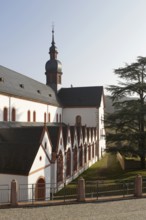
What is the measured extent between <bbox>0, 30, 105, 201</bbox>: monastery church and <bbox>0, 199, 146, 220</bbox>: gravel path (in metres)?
3.55

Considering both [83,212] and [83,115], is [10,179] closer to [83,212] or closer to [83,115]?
[83,212]

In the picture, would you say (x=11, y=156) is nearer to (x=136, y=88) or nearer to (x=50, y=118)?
(x=136, y=88)

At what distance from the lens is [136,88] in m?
27.0

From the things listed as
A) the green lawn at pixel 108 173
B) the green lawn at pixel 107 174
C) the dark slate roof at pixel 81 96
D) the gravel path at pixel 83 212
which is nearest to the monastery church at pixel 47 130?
the dark slate roof at pixel 81 96

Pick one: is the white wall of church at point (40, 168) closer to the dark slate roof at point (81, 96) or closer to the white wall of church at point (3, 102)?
the white wall of church at point (3, 102)

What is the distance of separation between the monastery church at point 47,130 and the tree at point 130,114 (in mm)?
3568

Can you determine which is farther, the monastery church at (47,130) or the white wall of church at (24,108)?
the white wall of church at (24,108)

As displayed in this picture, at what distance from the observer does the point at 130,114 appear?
87.5 ft

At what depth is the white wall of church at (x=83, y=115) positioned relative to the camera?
40938mm

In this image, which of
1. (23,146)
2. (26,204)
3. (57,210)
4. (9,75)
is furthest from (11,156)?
(9,75)

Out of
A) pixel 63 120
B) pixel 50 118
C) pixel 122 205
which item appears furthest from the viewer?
pixel 63 120

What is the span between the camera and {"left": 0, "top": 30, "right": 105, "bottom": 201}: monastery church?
17.0 meters

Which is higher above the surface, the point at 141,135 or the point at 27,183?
the point at 141,135

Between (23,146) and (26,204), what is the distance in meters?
4.72
